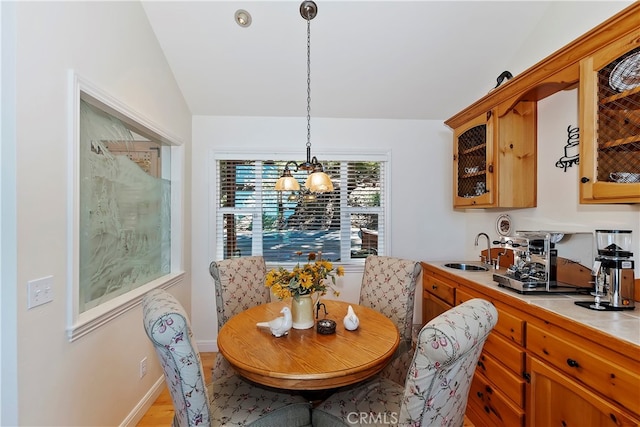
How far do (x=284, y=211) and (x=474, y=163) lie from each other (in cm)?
190

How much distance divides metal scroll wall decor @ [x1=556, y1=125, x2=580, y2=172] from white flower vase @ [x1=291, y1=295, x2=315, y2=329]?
79.0 inches

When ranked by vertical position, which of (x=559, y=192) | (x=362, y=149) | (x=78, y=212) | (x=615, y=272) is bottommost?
(x=615, y=272)

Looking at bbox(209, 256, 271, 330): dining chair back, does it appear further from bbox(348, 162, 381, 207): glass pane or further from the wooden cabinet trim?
the wooden cabinet trim

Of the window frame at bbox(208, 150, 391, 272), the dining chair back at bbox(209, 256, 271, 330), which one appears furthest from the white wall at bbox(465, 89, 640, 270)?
the dining chair back at bbox(209, 256, 271, 330)

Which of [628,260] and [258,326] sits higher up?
[628,260]

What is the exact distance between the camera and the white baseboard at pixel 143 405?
6.56 feet

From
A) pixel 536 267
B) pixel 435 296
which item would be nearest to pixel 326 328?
pixel 536 267

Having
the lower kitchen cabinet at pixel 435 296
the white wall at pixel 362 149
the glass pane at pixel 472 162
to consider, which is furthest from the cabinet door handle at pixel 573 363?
the white wall at pixel 362 149

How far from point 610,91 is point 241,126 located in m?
2.84

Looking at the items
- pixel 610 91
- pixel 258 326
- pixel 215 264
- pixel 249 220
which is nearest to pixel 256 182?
pixel 249 220

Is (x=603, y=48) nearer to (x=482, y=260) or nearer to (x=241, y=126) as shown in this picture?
(x=482, y=260)

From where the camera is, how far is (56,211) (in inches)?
56.7

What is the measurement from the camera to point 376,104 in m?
3.07

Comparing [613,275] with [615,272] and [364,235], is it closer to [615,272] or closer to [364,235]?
[615,272]
